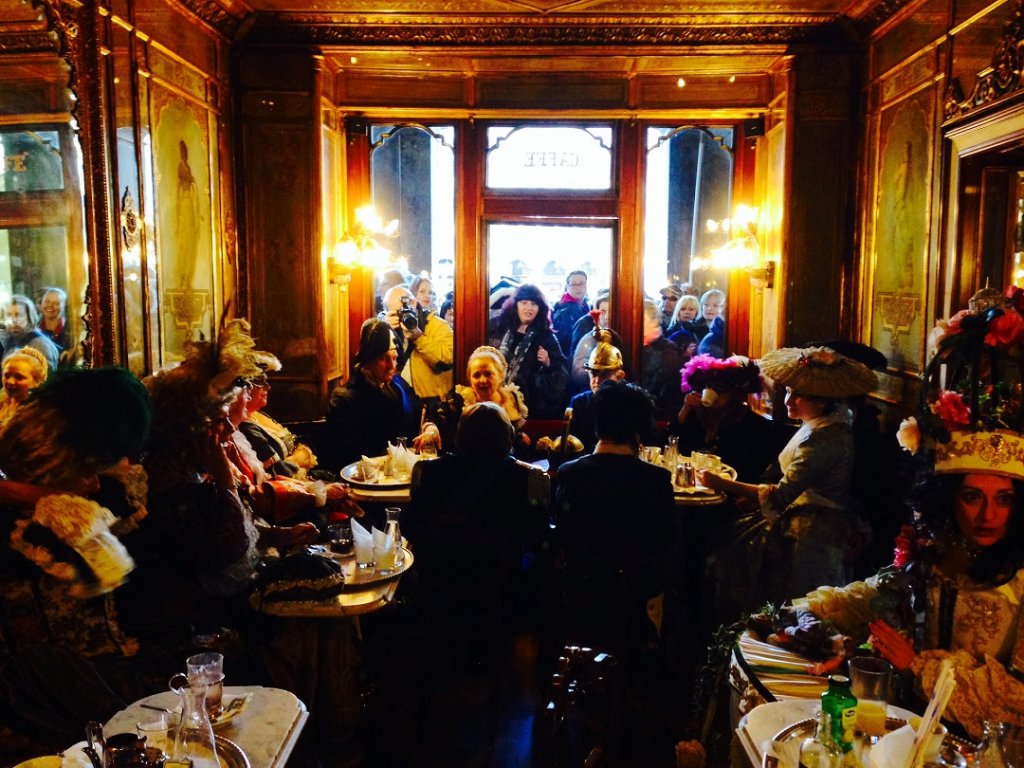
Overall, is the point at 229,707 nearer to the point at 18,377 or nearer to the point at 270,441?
the point at 18,377

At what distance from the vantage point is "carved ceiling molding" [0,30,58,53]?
12.8ft

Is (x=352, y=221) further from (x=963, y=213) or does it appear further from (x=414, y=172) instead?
(x=963, y=213)

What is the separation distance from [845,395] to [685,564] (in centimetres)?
146

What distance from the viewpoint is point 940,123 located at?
4.90m

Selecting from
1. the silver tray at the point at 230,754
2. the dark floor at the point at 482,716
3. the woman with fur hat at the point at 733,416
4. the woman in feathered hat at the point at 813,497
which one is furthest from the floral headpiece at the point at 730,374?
the silver tray at the point at 230,754

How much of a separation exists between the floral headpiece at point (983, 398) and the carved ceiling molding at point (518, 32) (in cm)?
433

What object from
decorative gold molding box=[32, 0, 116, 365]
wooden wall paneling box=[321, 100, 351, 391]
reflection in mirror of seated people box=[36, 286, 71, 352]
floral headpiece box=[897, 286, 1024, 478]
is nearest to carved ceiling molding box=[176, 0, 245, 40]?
wooden wall paneling box=[321, 100, 351, 391]

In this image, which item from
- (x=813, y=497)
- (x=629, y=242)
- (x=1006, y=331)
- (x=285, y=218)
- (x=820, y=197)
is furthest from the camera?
(x=629, y=242)

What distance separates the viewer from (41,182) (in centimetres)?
408

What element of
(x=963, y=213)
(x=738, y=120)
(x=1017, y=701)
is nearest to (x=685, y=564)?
(x=963, y=213)

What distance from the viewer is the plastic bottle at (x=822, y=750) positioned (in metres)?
1.84

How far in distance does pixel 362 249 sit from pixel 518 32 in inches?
83.5

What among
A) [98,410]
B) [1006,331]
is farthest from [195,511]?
[1006,331]

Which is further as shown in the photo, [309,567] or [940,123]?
[940,123]
